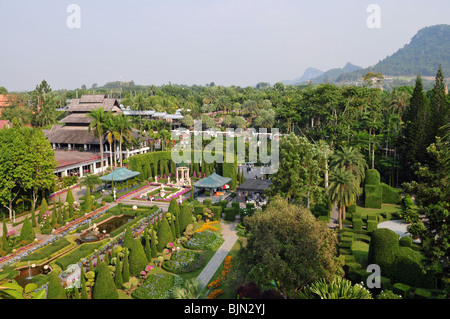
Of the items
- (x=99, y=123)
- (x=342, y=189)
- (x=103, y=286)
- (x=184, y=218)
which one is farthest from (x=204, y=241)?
(x=99, y=123)

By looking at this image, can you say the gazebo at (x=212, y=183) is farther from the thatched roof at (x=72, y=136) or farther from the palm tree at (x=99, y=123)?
the thatched roof at (x=72, y=136)

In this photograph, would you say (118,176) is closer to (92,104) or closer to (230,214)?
(230,214)

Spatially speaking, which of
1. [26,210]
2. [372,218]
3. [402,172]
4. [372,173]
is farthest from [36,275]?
[402,172]

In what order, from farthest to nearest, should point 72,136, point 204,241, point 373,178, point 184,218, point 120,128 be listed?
point 72,136 → point 120,128 → point 373,178 → point 184,218 → point 204,241

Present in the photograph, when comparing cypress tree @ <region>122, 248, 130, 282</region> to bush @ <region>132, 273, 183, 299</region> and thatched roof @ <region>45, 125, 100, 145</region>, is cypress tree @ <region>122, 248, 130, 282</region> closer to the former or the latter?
bush @ <region>132, 273, 183, 299</region>

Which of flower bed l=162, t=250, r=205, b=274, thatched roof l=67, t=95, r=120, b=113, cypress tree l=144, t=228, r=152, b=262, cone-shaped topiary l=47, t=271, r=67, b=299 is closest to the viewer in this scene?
cone-shaped topiary l=47, t=271, r=67, b=299

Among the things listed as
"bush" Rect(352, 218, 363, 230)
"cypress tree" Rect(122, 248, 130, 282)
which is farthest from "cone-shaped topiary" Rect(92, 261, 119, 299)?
"bush" Rect(352, 218, 363, 230)

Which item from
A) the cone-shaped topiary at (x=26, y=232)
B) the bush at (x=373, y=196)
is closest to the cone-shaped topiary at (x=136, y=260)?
the cone-shaped topiary at (x=26, y=232)
